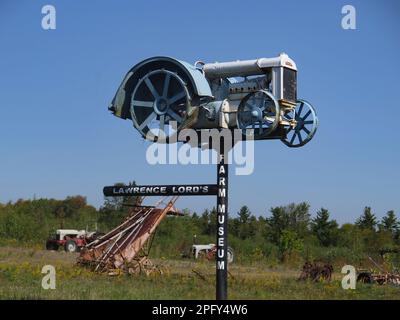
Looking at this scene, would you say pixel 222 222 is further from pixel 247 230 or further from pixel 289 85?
pixel 247 230

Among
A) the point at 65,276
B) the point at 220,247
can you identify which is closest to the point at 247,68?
the point at 220,247

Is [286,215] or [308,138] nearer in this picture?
[308,138]

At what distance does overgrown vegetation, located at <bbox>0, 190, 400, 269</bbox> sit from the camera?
3366 cm

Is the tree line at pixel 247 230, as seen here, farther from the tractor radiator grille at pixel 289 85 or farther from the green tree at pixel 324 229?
the tractor radiator grille at pixel 289 85

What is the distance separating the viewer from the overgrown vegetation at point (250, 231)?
3366 cm

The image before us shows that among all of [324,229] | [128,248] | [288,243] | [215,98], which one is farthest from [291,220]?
[215,98]

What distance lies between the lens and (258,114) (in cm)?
1145

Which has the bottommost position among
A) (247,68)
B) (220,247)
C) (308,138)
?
(220,247)

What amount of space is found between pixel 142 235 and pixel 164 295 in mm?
7486

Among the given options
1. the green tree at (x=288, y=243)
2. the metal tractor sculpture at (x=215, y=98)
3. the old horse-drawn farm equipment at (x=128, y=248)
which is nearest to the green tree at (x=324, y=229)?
the green tree at (x=288, y=243)

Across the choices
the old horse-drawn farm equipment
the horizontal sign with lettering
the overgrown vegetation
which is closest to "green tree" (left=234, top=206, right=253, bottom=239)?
the overgrown vegetation
